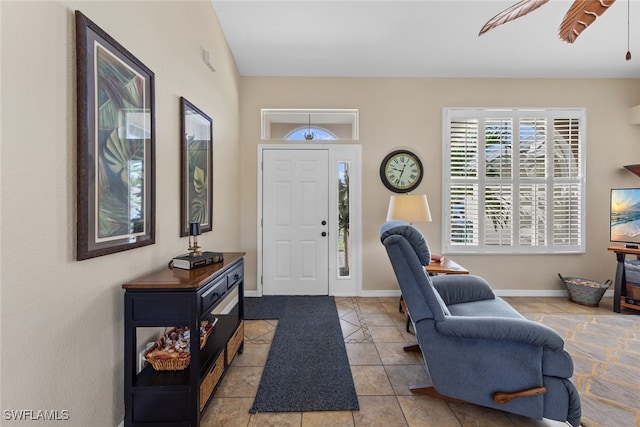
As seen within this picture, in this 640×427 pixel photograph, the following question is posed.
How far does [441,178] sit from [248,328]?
Answer: 3.10 metres

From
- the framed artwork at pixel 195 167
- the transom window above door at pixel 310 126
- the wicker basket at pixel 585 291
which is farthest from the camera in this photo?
the transom window above door at pixel 310 126

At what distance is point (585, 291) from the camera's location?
3.38 m

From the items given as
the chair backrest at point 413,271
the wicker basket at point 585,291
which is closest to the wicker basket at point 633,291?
the wicker basket at point 585,291

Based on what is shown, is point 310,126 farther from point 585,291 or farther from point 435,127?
point 585,291

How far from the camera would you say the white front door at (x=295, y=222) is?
371 cm

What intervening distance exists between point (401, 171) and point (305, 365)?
2.71 meters

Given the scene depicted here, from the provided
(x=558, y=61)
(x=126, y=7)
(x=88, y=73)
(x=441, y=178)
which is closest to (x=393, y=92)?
(x=441, y=178)

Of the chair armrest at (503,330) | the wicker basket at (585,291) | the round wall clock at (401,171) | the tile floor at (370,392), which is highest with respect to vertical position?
the round wall clock at (401,171)

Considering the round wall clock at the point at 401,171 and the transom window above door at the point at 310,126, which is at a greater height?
the transom window above door at the point at 310,126

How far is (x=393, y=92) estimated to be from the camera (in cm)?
376

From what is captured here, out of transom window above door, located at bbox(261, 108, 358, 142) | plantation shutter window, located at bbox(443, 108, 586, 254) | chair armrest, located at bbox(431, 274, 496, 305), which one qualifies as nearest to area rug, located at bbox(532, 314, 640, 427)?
chair armrest, located at bbox(431, 274, 496, 305)

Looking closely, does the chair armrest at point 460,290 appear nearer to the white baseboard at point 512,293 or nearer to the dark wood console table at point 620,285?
the white baseboard at point 512,293

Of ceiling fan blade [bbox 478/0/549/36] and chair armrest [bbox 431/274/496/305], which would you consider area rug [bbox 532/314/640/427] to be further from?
ceiling fan blade [bbox 478/0/549/36]

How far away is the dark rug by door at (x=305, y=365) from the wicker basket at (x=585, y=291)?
3.11m
